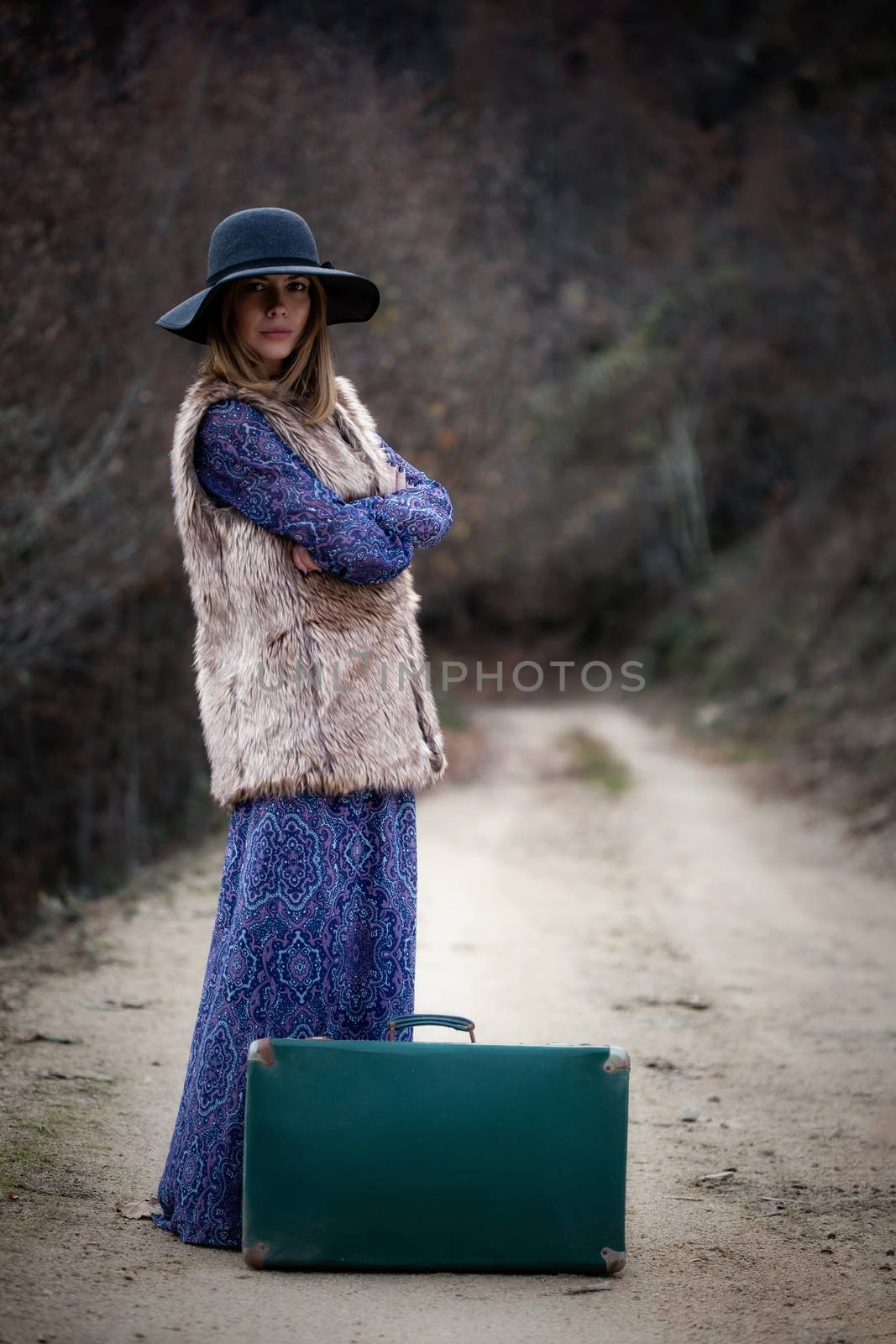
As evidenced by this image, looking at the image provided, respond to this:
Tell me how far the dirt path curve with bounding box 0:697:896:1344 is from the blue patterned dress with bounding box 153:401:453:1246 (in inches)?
9.0

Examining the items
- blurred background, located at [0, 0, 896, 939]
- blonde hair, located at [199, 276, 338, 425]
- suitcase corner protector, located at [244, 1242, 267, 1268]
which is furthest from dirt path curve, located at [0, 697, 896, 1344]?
blurred background, located at [0, 0, 896, 939]

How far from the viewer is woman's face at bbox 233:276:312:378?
2.78m

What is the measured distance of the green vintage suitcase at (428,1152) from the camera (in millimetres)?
2418

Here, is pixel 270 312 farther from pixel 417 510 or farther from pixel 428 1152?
pixel 428 1152

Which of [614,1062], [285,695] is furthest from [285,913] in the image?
[614,1062]

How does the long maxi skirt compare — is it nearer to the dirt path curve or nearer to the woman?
the woman

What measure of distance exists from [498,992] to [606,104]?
19.3m

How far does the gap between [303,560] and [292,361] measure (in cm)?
50

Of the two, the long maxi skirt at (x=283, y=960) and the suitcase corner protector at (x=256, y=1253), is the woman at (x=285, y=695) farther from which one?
the suitcase corner protector at (x=256, y=1253)

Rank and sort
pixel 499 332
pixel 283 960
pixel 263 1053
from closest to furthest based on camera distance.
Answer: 1. pixel 263 1053
2. pixel 283 960
3. pixel 499 332

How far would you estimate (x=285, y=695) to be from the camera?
2.66 meters

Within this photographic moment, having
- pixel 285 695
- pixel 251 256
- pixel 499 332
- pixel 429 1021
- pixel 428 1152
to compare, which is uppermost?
pixel 499 332

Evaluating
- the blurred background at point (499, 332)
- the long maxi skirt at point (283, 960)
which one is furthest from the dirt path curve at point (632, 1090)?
the blurred background at point (499, 332)

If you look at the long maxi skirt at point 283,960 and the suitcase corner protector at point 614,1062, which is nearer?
the suitcase corner protector at point 614,1062
